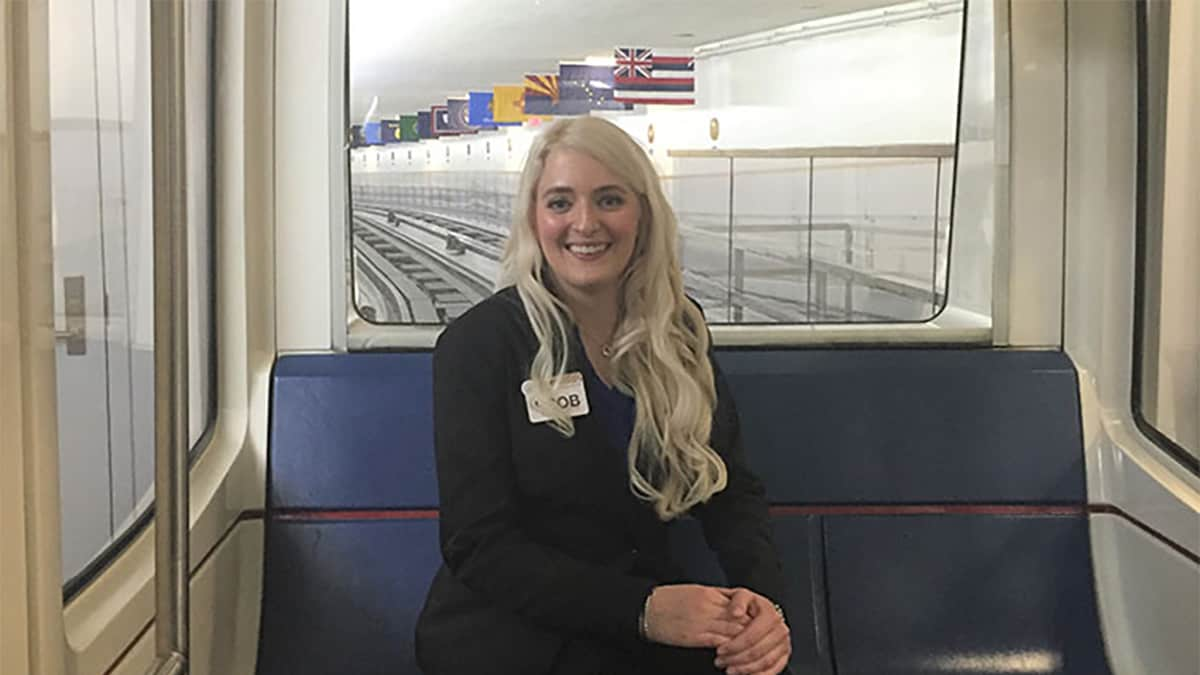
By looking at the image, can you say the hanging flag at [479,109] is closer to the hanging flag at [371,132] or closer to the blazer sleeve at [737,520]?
the hanging flag at [371,132]

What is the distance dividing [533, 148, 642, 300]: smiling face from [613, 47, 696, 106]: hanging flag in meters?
0.67

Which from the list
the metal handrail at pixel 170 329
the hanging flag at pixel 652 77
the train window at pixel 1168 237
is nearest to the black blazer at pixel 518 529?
the metal handrail at pixel 170 329

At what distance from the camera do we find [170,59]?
152 centimetres

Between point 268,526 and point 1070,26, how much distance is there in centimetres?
193

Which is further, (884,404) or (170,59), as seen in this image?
(884,404)

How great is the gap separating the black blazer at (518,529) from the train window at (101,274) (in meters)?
0.47

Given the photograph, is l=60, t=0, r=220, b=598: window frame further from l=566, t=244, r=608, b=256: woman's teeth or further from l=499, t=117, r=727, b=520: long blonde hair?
l=566, t=244, r=608, b=256: woman's teeth

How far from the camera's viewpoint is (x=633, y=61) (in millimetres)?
2844

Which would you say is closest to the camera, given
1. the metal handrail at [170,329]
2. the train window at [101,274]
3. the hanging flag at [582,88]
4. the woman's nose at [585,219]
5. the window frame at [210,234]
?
the metal handrail at [170,329]

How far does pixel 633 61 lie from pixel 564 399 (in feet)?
3.28

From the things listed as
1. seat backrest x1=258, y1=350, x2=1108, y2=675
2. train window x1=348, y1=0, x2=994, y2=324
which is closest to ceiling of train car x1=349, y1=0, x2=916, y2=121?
train window x1=348, y1=0, x2=994, y2=324

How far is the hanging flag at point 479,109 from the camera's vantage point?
2.80 m

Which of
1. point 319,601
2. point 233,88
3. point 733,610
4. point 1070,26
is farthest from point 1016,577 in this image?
point 233,88

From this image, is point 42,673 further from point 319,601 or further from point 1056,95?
point 1056,95
